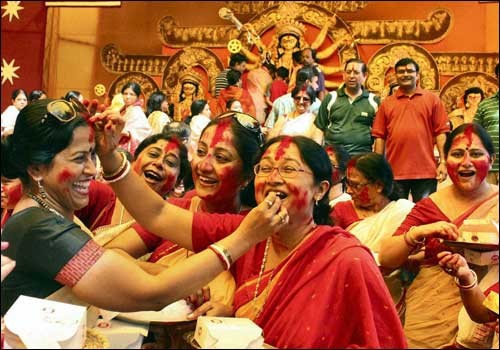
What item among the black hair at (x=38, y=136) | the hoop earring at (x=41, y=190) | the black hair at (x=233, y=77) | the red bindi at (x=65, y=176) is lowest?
the hoop earring at (x=41, y=190)

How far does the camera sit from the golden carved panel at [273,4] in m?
8.55

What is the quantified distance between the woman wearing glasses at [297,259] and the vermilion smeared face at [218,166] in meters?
0.18

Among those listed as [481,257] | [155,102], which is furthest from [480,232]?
[155,102]

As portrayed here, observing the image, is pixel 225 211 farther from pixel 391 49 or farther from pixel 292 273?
pixel 391 49

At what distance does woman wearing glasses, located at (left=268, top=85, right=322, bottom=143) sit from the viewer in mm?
4586

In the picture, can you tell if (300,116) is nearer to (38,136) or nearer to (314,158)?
(314,158)

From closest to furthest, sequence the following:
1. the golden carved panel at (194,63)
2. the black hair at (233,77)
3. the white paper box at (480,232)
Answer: the white paper box at (480,232), the black hair at (233,77), the golden carved panel at (194,63)

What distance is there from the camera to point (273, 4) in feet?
29.3

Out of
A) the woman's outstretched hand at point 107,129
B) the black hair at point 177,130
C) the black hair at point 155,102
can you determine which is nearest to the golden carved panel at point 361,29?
the black hair at point 155,102

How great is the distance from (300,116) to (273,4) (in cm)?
456

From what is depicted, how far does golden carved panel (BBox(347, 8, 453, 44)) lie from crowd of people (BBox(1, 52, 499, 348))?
18.9 ft

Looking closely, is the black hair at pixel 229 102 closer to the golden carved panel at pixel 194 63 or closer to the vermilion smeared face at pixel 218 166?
the golden carved panel at pixel 194 63

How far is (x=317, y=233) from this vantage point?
5.57 feet

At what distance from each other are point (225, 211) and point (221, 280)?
0.95 ft
